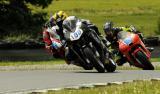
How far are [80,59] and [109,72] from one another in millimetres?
849

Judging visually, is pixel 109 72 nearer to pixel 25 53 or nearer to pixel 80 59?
pixel 80 59

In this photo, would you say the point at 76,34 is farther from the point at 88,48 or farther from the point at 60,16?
the point at 60,16

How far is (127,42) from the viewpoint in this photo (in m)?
18.8

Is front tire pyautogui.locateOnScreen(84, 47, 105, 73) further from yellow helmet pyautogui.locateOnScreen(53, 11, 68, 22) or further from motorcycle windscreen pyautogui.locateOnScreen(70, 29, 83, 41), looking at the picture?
yellow helmet pyautogui.locateOnScreen(53, 11, 68, 22)

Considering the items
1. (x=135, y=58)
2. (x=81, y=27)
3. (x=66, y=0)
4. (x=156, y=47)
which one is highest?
(x=81, y=27)

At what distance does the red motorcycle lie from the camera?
60.8ft

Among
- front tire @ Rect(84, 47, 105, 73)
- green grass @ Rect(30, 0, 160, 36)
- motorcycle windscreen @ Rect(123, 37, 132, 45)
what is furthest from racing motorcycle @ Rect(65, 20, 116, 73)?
green grass @ Rect(30, 0, 160, 36)

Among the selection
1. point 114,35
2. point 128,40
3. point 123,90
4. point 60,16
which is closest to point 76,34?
point 60,16

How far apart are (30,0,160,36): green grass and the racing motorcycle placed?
128 feet

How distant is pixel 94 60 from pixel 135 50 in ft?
8.76

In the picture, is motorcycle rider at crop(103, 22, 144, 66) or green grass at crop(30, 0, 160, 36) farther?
green grass at crop(30, 0, 160, 36)

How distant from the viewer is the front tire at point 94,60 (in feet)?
53.5

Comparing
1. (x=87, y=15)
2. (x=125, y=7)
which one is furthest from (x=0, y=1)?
(x=125, y=7)

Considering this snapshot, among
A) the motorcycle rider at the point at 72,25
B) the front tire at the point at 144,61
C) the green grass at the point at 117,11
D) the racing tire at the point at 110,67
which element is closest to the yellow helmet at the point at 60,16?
the motorcycle rider at the point at 72,25
